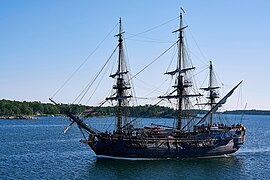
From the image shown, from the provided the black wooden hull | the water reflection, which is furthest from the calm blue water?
the black wooden hull

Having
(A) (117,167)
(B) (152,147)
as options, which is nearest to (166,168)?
(B) (152,147)

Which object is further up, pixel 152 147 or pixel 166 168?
pixel 152 147

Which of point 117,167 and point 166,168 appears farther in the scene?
point 117,167

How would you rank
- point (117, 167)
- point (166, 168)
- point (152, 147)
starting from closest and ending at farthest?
point (166, 168) → point (117, 167) → point (152, 147)

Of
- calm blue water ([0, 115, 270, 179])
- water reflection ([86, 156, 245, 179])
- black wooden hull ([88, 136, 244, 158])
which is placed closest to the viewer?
calm blue water ([0, 115, 270, 179])

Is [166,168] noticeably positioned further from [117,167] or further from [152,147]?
[117,167]

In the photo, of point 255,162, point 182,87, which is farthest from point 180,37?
point 255,162

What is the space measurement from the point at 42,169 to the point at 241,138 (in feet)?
110

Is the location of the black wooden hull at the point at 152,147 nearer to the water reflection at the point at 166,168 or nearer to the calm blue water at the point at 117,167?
the water reflection at the point at 166,168

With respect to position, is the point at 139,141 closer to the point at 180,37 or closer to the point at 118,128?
the point at 118,128

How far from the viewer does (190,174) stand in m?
47.1

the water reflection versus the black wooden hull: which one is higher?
the black wooden hull

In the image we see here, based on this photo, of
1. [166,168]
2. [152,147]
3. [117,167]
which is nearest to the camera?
[166,168]

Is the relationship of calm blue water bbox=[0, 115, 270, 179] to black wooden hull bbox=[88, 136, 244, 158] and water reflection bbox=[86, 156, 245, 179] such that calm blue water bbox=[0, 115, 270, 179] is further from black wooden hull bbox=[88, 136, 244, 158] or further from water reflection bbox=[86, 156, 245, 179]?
black wooden hull bbox=[88, 136, 244, 158]
